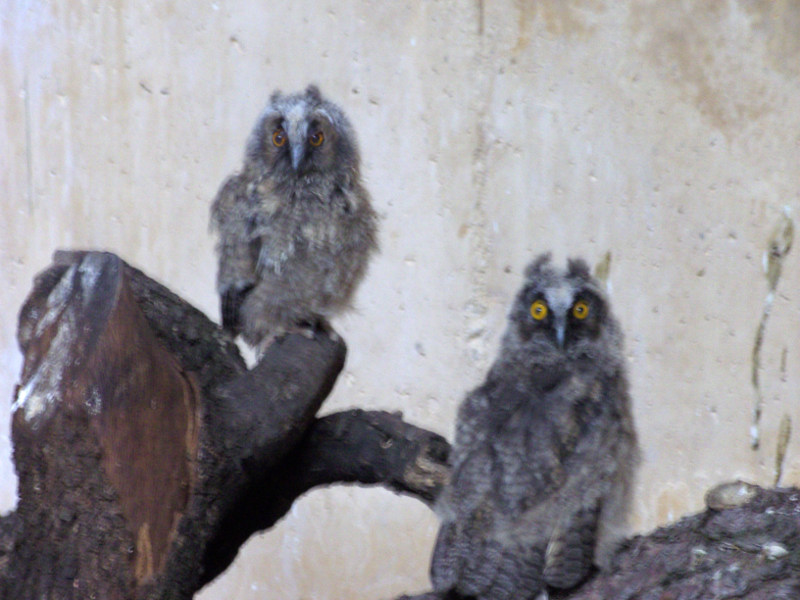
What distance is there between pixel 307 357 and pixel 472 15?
1795 mm

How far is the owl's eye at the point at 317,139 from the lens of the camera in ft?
8.06

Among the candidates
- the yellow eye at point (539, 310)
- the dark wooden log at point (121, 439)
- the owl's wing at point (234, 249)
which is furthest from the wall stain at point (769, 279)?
the dark wooden log at point (121, 439)

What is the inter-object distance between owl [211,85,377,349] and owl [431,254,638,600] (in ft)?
2.10

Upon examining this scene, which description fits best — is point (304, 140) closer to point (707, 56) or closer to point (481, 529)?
point (481, 529)

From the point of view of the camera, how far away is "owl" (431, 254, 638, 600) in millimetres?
1759

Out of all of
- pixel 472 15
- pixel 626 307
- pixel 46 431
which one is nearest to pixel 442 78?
pixel 472 15

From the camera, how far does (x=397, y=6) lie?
329 centimetres

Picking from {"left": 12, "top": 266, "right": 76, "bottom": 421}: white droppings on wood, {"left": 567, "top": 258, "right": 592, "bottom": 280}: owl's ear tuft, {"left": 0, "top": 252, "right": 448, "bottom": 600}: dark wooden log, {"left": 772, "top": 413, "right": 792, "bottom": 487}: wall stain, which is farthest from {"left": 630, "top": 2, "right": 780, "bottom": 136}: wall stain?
{"left": 12, "top": 266, "right": 76, "bottom": 421}: white droppings on wood

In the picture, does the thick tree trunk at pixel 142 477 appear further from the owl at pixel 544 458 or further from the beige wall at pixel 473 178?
the beige wall at pixel 473 178

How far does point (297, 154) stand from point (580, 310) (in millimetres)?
867

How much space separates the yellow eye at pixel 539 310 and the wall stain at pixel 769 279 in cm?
140

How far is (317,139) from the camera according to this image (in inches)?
97.3

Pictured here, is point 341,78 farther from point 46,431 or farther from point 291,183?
point 46,431

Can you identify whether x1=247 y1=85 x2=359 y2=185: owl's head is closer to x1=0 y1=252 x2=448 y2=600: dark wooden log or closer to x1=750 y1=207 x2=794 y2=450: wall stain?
x1=0 y1=252 x2=448 y2=600: dark wooden log
